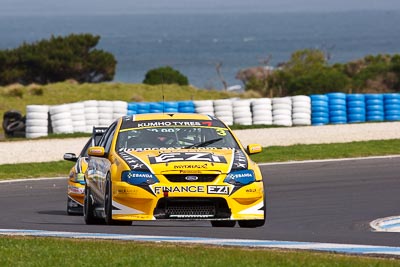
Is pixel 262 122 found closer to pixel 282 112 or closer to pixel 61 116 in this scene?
pixel 282 112

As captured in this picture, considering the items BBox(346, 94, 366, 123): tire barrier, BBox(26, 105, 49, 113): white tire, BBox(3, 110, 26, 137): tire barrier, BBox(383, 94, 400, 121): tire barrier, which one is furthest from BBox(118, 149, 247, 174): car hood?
BBox(383, 94, 400, 121): tire barrier

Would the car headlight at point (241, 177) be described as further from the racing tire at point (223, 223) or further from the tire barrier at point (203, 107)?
the tire barrier at point (203, 107)

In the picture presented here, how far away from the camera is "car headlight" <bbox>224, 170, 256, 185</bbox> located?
13641 mm

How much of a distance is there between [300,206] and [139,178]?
5.81 meters

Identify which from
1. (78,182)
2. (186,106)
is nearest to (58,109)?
(186,106)

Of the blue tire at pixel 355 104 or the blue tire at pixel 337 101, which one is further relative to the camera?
the blue tire at pixel 355 104

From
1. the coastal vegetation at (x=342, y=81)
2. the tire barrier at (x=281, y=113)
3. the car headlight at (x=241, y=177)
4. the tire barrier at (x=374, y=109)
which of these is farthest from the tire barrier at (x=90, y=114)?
the car headlight at (x=241, y=177)

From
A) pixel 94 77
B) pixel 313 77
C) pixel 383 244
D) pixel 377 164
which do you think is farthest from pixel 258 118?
pixel 94 77

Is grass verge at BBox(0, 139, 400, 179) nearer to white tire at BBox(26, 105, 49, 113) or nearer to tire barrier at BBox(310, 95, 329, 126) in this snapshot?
tire barrier at BBox(310, 95, 329, 126)

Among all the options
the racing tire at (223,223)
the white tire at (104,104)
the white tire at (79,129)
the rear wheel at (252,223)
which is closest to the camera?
the rear wheel at (252,223)

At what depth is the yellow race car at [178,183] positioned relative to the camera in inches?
533

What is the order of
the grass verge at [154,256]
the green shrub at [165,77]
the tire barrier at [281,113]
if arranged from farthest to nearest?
1. the green shrub at [165,77]
2. the tire barrier at [281,113]
3. the grass verge at [154,256]

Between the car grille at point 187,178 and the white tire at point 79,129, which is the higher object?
the car grille at point 187,178

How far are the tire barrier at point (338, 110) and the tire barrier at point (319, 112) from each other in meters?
0.14
